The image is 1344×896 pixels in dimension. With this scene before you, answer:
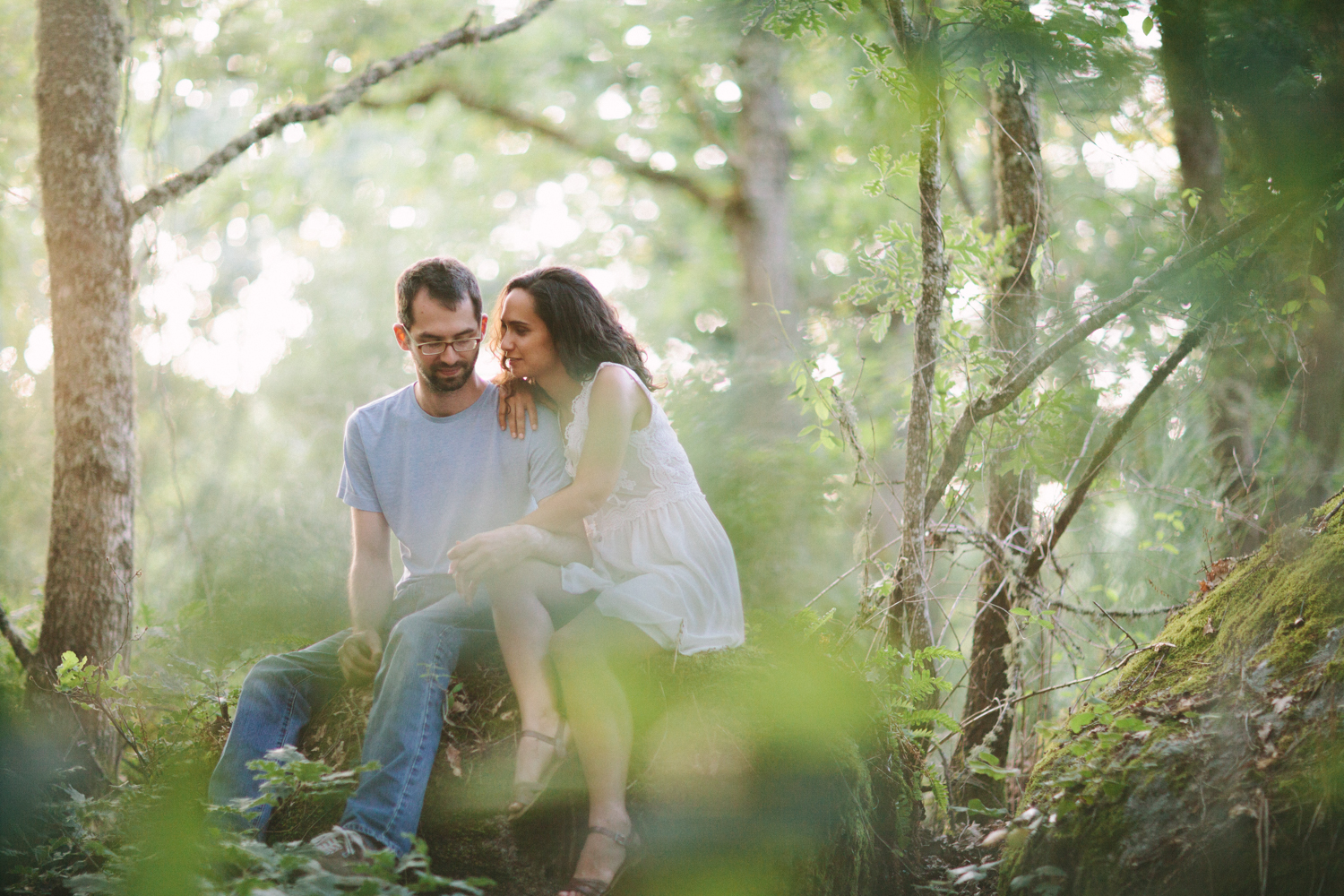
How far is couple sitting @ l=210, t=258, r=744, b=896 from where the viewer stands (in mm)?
2256

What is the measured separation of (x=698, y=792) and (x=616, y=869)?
31 centimetres

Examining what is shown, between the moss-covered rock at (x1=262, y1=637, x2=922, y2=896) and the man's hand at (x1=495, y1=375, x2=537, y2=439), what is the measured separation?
2.37 feet

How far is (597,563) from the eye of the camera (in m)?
2.73

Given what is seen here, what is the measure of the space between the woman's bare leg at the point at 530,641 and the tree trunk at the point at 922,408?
118 centimetres

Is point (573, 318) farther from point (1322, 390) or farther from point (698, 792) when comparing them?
point (1322, 390)

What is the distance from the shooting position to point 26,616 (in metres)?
5.08

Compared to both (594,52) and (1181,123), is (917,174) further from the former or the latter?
(594,52)

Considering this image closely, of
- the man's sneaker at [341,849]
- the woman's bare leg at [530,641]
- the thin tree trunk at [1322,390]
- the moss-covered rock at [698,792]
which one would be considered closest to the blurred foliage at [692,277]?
the thin tree trunk at [1322,390]

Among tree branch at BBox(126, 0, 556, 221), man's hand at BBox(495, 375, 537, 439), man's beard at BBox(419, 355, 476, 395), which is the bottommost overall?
man's hand at BBox(495, 375, 537, 439)

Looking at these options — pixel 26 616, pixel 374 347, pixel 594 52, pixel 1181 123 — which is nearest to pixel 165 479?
pixel 374 347

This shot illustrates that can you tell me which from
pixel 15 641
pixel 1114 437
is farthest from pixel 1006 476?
pixel 15 641

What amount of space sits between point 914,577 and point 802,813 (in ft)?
3.22

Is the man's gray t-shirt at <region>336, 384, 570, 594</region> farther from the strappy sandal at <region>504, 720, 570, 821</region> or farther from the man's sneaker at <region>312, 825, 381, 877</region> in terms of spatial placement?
the man's sneaker at <region>312, 825, 381, 877</region>

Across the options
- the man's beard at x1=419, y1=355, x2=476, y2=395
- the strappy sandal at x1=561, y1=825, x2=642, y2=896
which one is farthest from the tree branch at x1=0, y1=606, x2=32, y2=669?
the strappy sandal at x1=561, y1=825, x2=642, y2=896
